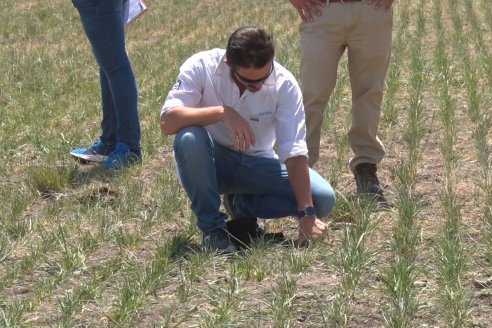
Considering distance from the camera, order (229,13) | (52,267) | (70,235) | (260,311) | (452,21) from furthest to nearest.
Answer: (229,13) → (452,21) → (70,235) → (52,267) → (260,311)

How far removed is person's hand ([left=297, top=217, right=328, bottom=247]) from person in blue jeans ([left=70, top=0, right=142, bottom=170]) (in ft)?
6.29

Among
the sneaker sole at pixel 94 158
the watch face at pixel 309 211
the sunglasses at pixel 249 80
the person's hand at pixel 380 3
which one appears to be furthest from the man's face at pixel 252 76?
the sneaker sole at pixel 94 158

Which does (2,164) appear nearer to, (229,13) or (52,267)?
(52,267)

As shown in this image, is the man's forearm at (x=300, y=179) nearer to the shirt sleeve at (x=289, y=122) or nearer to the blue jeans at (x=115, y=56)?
the shirt sleeve at (x=289, y=122)

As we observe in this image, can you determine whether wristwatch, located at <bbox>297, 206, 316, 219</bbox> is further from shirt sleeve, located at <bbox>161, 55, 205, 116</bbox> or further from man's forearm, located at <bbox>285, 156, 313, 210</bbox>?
shirt sleeve, located at <bbox>161, 55, 205, 116</bbox>

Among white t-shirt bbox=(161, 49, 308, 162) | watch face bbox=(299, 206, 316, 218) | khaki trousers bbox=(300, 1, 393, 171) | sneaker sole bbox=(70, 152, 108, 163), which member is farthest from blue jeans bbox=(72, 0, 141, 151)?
watch face bbox=(299, 206, 316, 218)

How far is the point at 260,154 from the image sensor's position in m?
4.65

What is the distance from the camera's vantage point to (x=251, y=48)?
13.5ft

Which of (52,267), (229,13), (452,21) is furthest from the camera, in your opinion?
(229,13)

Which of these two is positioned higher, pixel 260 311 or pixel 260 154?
pixel 260 154

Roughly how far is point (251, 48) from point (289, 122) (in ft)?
1.44

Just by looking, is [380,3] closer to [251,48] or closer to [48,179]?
[251,48]

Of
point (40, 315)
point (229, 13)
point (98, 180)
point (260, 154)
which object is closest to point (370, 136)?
point (260, 154)

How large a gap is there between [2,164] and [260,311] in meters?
3.08
